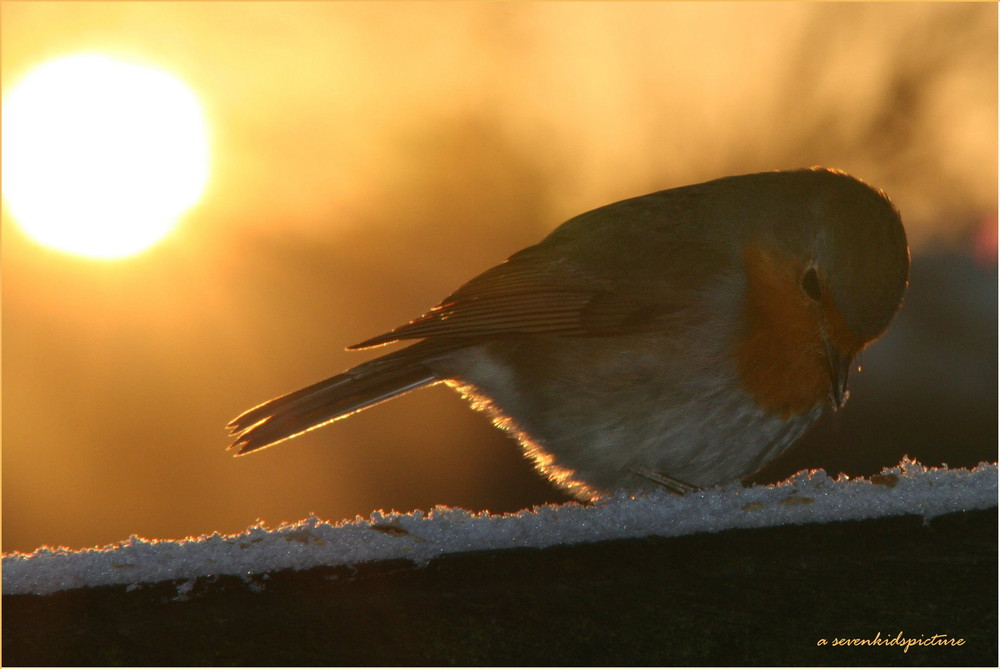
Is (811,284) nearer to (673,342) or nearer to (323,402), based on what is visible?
(673,342)

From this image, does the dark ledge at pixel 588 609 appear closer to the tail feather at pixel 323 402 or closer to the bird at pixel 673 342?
the bird at pixel 673 342

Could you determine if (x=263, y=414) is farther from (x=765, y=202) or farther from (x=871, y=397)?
(x=871, y=397)

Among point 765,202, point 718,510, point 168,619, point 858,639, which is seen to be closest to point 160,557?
point 168,619

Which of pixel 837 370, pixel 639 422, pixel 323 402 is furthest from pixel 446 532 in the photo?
pixel 837 370

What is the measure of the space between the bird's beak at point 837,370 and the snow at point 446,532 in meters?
0.90

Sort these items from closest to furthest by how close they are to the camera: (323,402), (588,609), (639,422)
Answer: (588,609)
(639,422)
(323,402)

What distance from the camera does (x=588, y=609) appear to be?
5.08 ft

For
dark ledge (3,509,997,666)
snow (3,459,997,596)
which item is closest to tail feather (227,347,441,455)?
snow (3,459,997,596)

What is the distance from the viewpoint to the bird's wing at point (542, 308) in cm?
295

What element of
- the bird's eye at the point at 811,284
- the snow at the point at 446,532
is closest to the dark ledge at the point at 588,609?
the snow at the point at 446,532

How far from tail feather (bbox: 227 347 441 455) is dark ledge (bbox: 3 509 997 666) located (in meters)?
1.36

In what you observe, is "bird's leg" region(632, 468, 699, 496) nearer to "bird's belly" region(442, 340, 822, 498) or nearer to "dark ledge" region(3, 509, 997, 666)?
"bird's belly" region(442, 340, 822, 498)

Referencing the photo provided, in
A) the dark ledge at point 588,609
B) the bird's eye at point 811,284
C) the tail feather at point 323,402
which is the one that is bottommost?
the dark ledge at point 588,609

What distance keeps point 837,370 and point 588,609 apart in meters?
1.50
